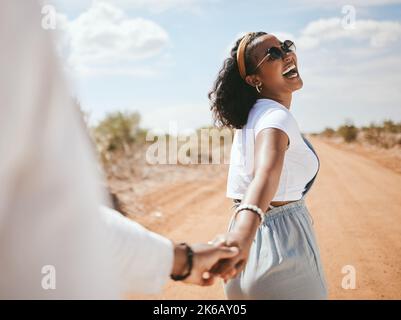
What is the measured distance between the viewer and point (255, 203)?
181cm

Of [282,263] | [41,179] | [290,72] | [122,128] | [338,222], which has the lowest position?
[338,222]

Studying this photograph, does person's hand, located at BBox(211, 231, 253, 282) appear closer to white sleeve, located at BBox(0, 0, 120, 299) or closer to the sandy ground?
white sleeve, located at BBox(0, 0, 120, 299)

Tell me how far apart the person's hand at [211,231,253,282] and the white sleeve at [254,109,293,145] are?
447 millimetres

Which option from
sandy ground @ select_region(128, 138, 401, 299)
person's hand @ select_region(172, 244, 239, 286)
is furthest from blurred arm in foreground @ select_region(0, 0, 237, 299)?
sandy ground @ select_region(128, 138, 401, 299)

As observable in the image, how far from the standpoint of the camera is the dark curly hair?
2.33 m

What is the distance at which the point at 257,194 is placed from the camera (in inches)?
71.7

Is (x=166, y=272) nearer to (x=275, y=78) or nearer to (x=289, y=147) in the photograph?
(x=289, y=147)

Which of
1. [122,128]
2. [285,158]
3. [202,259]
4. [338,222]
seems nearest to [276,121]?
[285,158]

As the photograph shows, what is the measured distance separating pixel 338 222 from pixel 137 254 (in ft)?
20.7

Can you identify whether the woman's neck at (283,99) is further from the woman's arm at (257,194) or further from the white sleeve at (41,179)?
the white sleeve at (41,179)

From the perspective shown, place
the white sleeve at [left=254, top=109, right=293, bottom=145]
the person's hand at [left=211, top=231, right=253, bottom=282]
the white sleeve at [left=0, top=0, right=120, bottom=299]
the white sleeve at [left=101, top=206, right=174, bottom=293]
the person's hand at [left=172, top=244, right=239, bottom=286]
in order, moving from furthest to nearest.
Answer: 1. the white sleeve at [left=254, top=109, right=293, bottom=145]
2. the person's hand at [left=211, top=231, right=253, bottom=282]
3. the person's hand at [left=172, top=244, right=239, bottom=286]
4. the white sleeve at [left=101, top=206, right=174, bottom=293]
5. the white sleeve at [left=0, top=0, right=120, bottom=299]

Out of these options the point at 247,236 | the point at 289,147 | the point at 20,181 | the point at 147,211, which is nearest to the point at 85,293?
the point at 20,181

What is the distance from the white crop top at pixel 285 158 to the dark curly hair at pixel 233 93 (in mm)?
223

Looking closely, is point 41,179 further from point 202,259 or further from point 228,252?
point 228,252
